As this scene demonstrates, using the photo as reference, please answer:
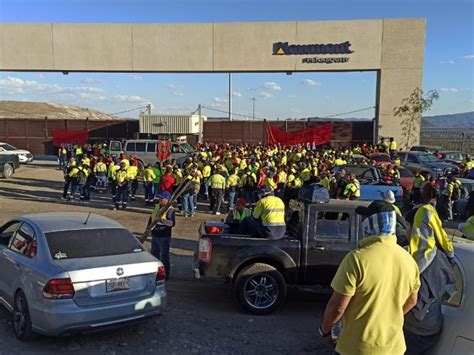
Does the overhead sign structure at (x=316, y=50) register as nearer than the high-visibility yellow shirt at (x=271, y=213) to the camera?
No

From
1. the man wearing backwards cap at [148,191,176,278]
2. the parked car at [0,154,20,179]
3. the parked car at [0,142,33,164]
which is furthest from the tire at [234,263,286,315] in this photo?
the parked car at [0,142,33,164]

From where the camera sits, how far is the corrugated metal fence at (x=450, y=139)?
114 ft

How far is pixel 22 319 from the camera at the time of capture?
5230mm

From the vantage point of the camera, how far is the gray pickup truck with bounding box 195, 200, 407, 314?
6332 millimetres

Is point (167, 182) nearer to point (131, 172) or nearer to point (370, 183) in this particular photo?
point (131, 172)

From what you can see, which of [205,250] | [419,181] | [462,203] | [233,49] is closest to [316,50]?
[233,49]

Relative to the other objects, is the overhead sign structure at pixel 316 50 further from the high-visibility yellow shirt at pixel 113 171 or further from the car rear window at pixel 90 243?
A: the car rear window at pixel 90 243

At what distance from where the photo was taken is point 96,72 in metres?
30.9

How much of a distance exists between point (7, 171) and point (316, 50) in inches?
784

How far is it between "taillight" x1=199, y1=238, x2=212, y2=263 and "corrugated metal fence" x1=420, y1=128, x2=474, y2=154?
105 ft

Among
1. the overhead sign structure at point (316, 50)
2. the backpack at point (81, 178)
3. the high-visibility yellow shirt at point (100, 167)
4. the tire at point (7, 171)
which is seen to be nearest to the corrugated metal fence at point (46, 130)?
the tire at point (7, 171)

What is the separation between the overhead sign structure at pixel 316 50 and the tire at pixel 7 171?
57.7 feet

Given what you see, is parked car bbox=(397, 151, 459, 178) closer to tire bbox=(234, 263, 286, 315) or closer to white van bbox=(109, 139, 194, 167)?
white van bbox=(109, 139, 194, 167)

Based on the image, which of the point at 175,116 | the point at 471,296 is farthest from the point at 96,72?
the point at 471,296
